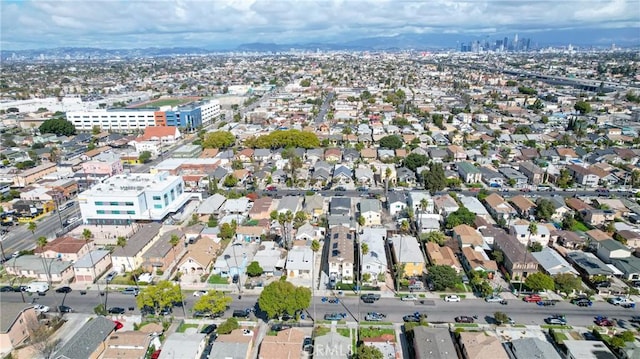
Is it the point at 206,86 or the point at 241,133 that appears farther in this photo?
the point at 206,86

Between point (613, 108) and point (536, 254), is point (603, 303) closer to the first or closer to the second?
point (536, 254)

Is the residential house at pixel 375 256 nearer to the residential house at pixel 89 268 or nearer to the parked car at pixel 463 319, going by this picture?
the parked car at pixel 463 319

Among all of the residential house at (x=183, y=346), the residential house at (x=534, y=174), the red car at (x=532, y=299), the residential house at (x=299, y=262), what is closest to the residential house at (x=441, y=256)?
the red car at (x=532, y=299)

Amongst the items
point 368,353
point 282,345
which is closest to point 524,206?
point 368,353

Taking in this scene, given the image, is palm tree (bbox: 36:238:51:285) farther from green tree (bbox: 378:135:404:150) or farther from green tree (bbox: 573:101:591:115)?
green tree (bbox: 573:101:591:115)

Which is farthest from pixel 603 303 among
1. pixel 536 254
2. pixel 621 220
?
pixel 621 220

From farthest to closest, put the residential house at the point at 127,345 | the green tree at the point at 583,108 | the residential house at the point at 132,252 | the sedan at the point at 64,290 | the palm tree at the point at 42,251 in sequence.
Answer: the green tree at the point at 583,108, the residential house at the point at 132,252, the palm tree at the point at 42,251, the sedan at the point at 64,290, the residential house at the point at 127,345

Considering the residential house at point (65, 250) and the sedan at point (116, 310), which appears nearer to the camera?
the sedan at point (116, 310)
